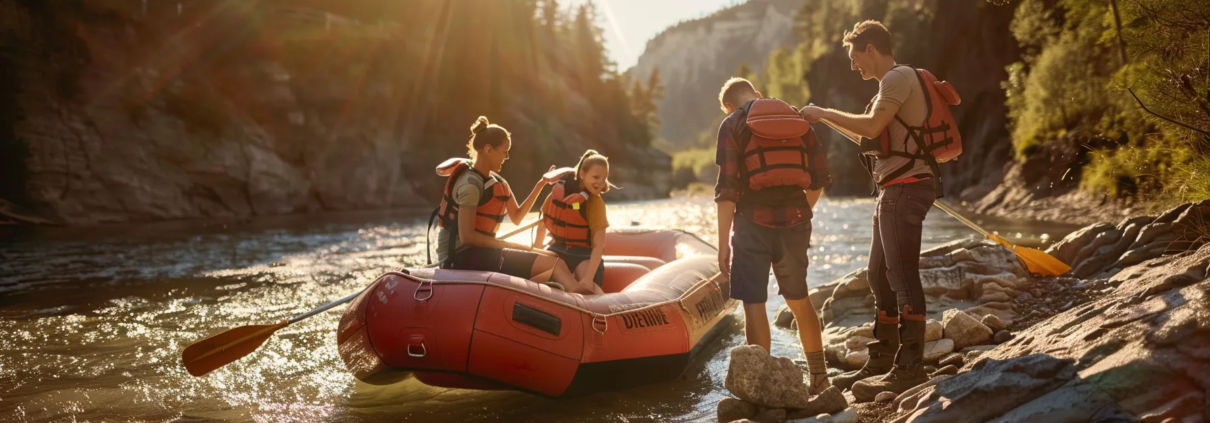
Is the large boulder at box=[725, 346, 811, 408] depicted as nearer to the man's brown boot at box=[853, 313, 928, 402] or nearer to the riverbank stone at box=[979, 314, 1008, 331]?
the man's brown boot at box=[853, 313, 928, 402]

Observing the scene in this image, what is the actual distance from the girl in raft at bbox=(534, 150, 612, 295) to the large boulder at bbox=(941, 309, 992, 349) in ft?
7.21

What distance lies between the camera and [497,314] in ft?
13.9

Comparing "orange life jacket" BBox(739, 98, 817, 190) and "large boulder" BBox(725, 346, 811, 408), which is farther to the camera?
"orange life jacket" BBox(739, 98, 817, 190)

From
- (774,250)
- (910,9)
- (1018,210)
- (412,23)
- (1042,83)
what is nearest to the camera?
(774,250)

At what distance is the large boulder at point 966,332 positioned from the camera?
459 centimetres

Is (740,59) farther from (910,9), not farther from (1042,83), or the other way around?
(1042,83)

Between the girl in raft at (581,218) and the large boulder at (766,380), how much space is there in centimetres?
168

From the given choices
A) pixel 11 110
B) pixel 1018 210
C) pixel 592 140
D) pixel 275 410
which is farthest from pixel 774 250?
pixel 592 140

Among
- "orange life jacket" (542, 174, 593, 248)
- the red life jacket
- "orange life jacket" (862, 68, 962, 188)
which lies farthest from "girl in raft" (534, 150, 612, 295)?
"orange life jacket" (862, 68, 962, 188)

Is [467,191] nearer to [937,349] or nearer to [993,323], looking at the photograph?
[937,349]

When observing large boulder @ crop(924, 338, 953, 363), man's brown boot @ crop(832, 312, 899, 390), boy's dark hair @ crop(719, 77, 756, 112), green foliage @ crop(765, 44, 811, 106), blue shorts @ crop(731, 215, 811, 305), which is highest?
green foliage @ crop(765, 44, 811, 106)

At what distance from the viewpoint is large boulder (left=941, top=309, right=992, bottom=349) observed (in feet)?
15.1

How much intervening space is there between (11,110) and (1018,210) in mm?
24538

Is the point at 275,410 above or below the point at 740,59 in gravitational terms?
below
